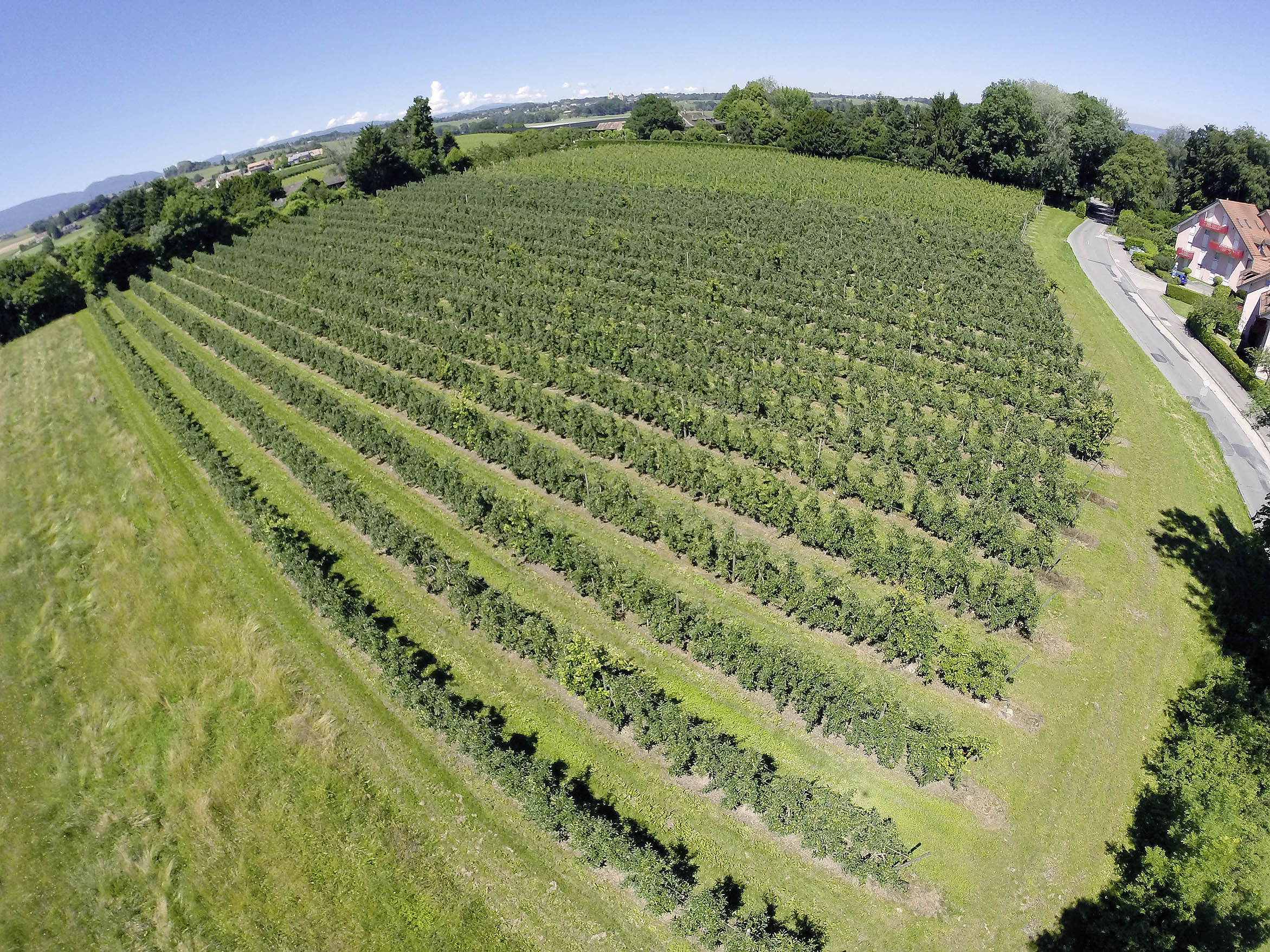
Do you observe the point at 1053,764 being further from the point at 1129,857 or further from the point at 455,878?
the point at 455,878

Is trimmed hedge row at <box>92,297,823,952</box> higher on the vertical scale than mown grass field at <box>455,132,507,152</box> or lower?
lower

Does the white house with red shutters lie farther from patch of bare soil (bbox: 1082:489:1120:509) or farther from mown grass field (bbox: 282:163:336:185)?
mown grass field (bbox: 282:163:336:185)

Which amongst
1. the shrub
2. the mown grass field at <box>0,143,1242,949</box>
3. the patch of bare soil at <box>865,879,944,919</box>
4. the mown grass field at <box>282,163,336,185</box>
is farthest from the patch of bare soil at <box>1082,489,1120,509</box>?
the mown grass field at <box>282,163,336,185</box>

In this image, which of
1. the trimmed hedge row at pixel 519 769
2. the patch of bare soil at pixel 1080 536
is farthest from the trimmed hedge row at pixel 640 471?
the trimmed hedge row at pixel 519 769

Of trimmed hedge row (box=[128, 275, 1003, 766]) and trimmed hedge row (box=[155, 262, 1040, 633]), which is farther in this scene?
trimmed hedge row (box=[155, 262, 1040, 633])

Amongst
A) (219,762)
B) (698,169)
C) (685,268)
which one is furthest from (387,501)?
(698,169)

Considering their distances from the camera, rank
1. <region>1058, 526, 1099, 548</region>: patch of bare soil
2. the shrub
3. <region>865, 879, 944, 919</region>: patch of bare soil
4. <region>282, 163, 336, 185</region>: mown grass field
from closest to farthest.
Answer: <region>865, 879, 944, 919</region>: patch of bare soil, <region>1058, 526, 1099, 548</region>: patch of bare soil, the shrub, <region>282, 163, 336, 185</region>: mown grass field

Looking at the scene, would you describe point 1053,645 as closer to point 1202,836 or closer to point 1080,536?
point 1080,536

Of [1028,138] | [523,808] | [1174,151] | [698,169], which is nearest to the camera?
[523,808]
